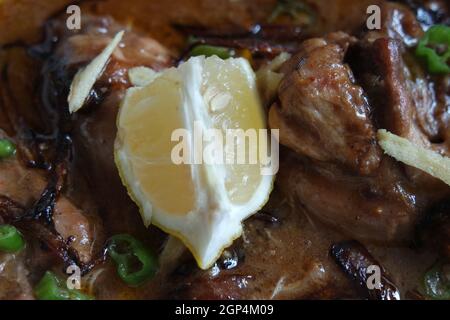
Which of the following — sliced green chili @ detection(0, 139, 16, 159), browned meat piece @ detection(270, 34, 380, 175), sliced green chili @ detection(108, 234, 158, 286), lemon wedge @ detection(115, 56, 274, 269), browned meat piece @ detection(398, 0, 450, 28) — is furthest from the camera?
browned meat piece @ detection(398, 0, 450, 28)

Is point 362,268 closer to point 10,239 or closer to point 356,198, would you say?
point 356,198

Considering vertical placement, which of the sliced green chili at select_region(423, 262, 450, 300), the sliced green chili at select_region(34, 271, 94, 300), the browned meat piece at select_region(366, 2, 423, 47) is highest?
the browned meat piece at select_region(366, 2, 423, 47)

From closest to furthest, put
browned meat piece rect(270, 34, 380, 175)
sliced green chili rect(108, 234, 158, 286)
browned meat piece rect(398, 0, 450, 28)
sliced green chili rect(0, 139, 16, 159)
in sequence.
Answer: browned meat piece rect(270, 34, 380, 175) < sliced green chili rect(108, 234, 158, 286) < sliced green chili rect(0, 139, 16, 159) < browned meat piece rect(398, 0, 450, 28)

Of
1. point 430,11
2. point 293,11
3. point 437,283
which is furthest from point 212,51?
point 437,283

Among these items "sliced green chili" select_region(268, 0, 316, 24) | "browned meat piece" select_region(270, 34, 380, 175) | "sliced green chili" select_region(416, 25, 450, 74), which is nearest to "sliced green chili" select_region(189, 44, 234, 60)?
"sliced green chili" select_region(268, 0, 316, 24)

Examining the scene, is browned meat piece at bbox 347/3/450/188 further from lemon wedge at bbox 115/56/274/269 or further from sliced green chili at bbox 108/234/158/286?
sliced green chili at bbox 108/234/158/286

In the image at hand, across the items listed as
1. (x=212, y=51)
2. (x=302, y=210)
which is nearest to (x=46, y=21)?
(x=212, y=51)

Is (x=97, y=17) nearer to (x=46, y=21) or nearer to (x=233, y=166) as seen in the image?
(x=46, y=21)
